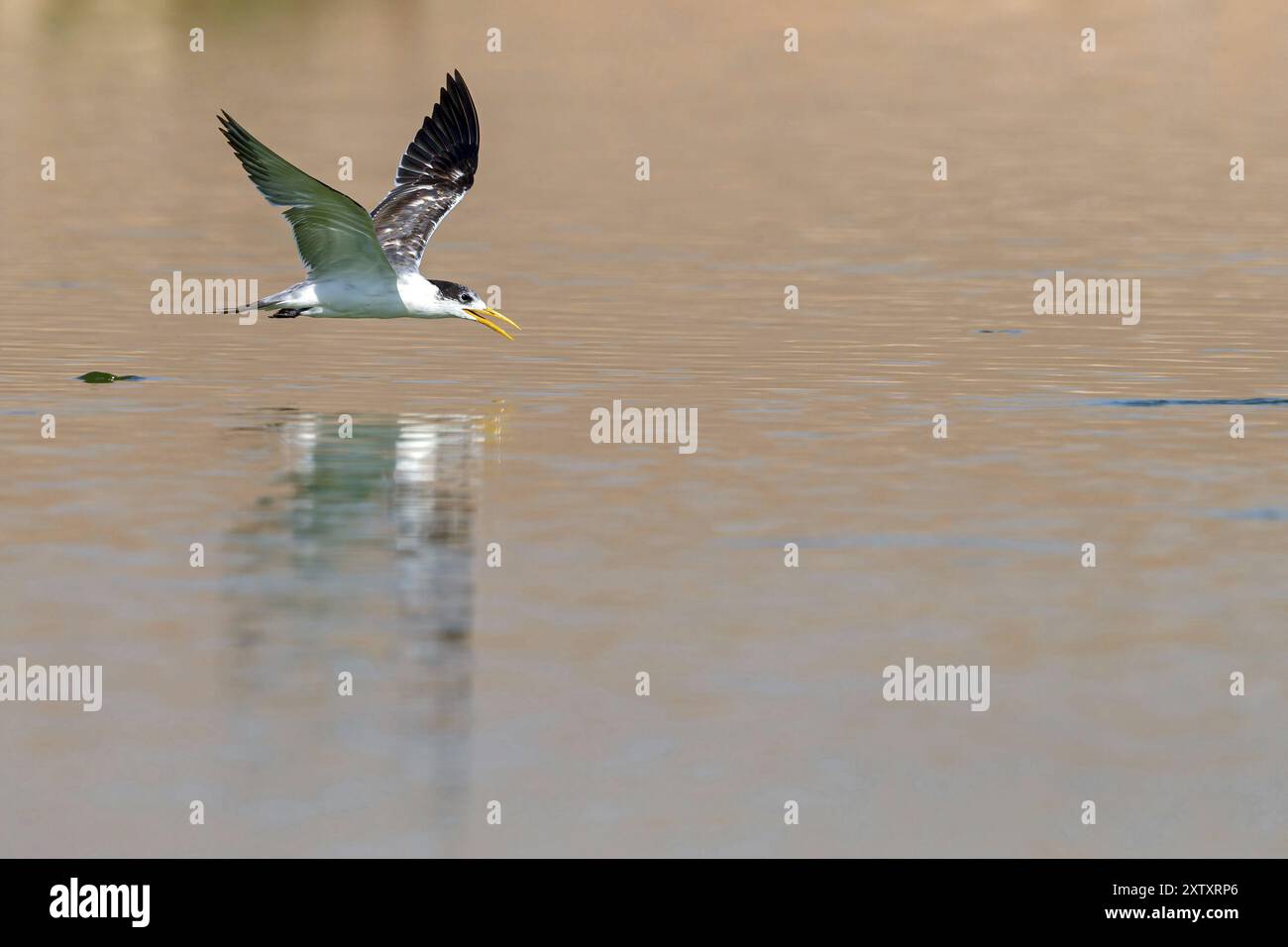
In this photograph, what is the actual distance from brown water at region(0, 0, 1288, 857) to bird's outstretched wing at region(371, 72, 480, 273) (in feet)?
4.18

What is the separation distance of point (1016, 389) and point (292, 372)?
256 inches

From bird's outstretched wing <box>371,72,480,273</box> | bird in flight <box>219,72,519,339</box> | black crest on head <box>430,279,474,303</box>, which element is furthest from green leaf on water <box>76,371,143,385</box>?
black crest on head <box>430,279,474,303</box>

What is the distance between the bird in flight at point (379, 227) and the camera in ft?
63.1

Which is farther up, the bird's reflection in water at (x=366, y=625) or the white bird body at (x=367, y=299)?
the white bird body at (x=367, y=299)

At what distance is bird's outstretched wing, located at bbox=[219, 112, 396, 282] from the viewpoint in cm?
1883

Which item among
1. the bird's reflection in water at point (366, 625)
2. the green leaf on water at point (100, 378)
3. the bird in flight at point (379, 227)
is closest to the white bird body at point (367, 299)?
the bird in flight at point (379, 227)

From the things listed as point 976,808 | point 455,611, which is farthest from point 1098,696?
point 455,611

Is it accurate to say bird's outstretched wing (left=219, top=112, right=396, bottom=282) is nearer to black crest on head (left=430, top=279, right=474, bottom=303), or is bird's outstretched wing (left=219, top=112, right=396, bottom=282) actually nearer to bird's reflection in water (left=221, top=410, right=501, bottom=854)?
black crest on head (left=430, top=279, right=474, bottom=303)

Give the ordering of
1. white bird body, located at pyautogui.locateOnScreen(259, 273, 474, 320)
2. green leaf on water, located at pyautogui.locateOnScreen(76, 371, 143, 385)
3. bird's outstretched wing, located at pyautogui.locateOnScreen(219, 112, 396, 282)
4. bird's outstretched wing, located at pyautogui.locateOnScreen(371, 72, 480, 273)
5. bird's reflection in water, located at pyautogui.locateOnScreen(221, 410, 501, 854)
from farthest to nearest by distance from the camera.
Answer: bird's outstretched wing, located at pyautogui.locateOnScreen(371, 72, 480, 273)
green leaf on water, located at pyautogui.locateOnScreen(76, 371, 143, 385)
white bird body, located at pyautogui.locateOnScreen(259, 273, 474, 320)
bird's outstretched wing, located at pyautogui.locateOnScreen(219, 112, 396, 282)
bird's reflection in water, located at pyautogui.locateOnScreen(221, 410, 501, 854)

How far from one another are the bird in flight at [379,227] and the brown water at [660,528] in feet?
2.67

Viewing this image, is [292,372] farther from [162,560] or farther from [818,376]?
[162,560]

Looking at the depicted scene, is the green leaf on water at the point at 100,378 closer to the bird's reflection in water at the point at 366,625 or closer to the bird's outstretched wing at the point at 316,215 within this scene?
the bird's outstretched wing at the point at 316,215

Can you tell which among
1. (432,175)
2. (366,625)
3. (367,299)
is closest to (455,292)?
(367,299)

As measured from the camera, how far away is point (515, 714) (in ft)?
38.4
